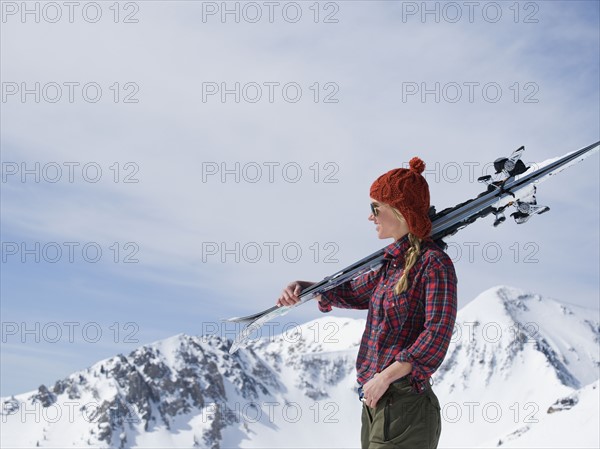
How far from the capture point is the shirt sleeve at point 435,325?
16.5 feet

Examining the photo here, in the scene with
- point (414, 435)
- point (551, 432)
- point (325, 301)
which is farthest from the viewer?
point (551, 432)

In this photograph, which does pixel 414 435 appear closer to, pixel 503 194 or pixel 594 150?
pixel 503 194

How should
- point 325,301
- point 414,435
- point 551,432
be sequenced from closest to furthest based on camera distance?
1. point 414,435
2. point 325,301
3. point 551,432

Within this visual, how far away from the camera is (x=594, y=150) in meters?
5.59

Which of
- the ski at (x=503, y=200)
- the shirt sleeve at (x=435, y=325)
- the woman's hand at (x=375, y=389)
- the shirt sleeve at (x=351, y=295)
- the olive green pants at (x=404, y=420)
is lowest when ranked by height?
the olive green pants at (x=404, y=420)

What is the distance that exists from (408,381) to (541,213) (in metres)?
1.64

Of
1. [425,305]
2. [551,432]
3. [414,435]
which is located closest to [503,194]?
[425,305]

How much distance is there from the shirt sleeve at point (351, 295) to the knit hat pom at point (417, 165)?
0.93 metres

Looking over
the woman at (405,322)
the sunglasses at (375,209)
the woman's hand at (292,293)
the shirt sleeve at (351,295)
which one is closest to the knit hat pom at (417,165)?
the woman at (405,322)

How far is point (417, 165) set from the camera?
559cm

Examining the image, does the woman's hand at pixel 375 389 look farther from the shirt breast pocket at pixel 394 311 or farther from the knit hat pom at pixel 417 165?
the knit hat pom at pixel 417 165

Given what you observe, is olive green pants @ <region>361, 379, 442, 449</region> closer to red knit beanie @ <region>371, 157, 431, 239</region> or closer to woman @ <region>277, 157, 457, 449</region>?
woman @ <region>277, 157, 457, 449</region>

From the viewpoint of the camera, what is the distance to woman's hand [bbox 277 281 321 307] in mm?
5977

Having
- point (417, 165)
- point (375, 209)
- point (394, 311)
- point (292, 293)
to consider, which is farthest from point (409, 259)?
point (292, 293)
